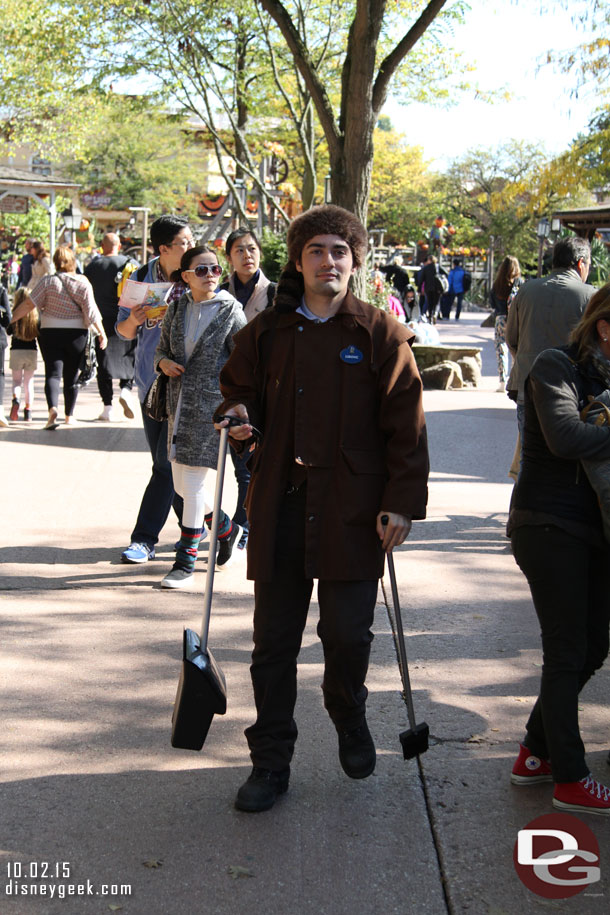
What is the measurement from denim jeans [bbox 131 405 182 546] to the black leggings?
514cm

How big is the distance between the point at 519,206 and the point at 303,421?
46226 mm

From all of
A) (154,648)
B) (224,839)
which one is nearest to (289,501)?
(224,839)

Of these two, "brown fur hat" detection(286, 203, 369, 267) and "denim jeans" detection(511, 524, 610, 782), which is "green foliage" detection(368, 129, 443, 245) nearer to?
"brown fur hat" detection(286, 203, 369, 267)

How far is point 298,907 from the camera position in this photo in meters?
2.91

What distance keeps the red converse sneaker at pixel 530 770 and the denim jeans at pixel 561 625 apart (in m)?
0.19

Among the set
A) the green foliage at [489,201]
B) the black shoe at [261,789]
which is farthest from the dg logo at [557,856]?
the green foliage at [489,201]

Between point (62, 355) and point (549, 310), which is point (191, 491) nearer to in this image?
point (549, 310)

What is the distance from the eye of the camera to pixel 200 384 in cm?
571

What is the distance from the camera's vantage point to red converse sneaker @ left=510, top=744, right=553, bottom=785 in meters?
3.64

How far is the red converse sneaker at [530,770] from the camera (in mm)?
3637

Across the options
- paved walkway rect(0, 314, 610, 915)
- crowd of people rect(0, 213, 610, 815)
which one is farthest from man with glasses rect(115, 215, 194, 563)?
crowd of people rect(0, 213, 610, 815)

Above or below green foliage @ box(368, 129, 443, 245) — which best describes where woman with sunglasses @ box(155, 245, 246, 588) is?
below

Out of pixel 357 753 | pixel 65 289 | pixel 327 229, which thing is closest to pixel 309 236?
pixel 327 229

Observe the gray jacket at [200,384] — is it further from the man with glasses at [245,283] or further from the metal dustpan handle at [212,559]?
the metal dustpan handle at [212,559]
